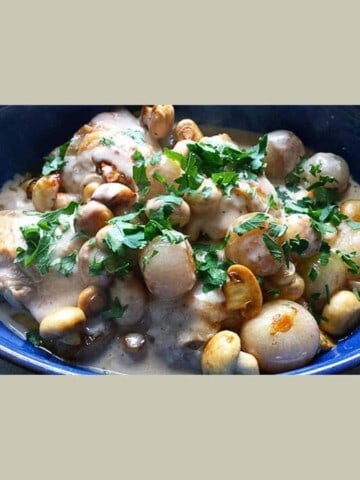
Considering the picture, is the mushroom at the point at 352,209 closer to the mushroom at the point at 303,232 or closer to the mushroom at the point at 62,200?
the mushroom at the point at 303,232

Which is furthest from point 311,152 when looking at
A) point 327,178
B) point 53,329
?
point 53,329

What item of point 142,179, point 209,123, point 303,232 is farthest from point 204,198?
point 209,123

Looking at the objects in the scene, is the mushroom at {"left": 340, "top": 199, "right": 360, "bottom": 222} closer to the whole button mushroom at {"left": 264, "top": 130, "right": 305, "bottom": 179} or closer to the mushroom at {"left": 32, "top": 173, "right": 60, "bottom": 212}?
the whole button mushroom at {"left": 264, "top": 130, "right": 305, "bottom": 179}

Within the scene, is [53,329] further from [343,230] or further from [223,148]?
[343,230]

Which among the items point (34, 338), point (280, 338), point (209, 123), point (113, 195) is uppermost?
point (113, 195)

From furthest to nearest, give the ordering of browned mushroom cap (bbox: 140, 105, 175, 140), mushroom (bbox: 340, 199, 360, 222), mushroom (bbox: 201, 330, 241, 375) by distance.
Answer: browned mushroom cap (bbox: 140, 105, 175, 140), mushroom (bbox: 340, 199, 360, 222), mushroom (bbox: 201, 330, 241, 375)

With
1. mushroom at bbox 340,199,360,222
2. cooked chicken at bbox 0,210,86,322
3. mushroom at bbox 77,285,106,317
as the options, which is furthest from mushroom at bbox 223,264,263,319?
mushroom at bbox 340,199,360,222

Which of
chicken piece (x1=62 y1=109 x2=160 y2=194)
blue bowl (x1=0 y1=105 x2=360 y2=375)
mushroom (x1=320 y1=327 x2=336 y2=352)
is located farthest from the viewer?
blue bowl (x1=0 y1=105 x2=360 y2=375)

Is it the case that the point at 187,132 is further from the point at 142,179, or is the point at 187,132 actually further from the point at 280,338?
the point at 280,338
